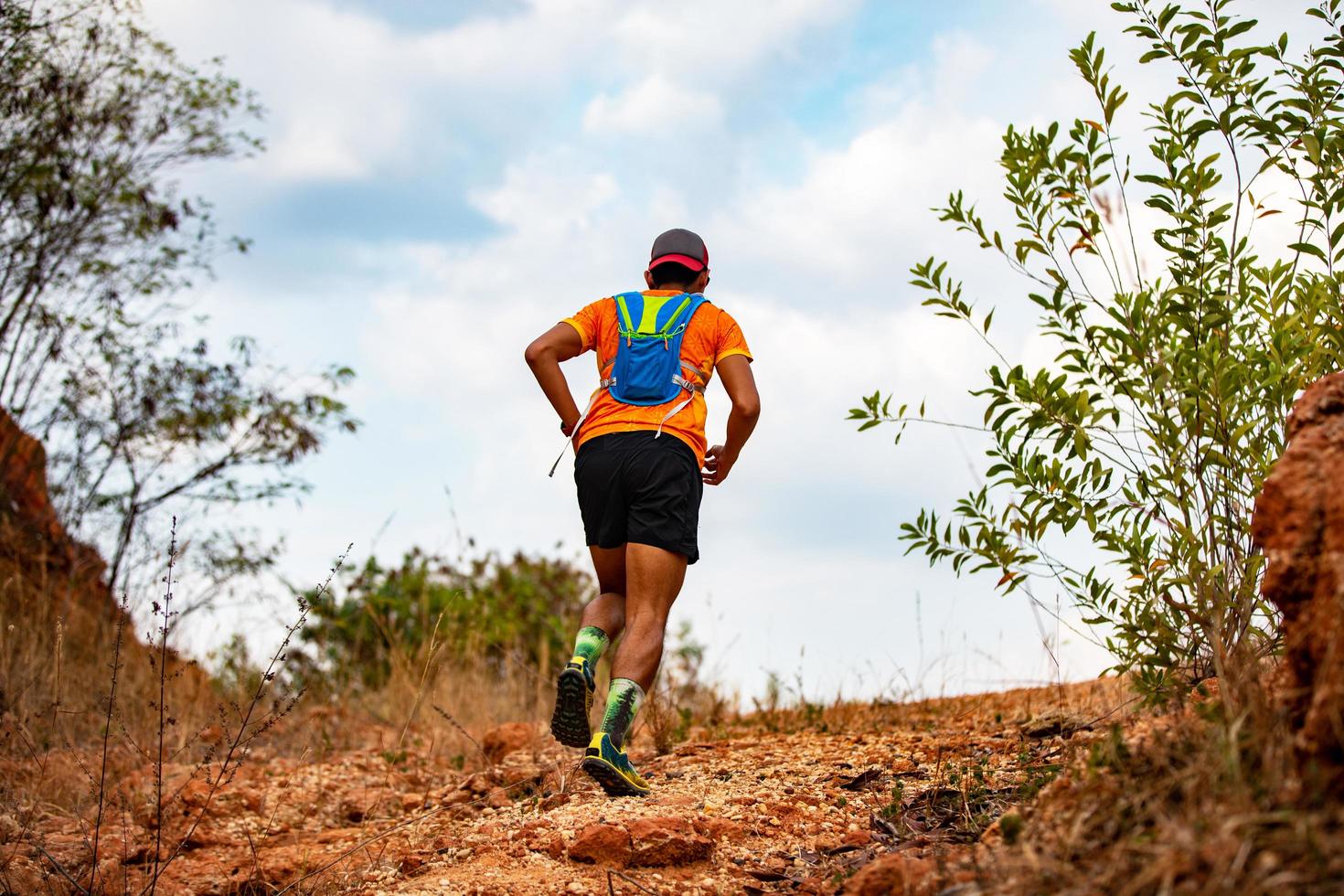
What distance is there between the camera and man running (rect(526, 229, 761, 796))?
516cm

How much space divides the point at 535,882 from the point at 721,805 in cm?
95

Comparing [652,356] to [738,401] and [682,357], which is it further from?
[738,401]

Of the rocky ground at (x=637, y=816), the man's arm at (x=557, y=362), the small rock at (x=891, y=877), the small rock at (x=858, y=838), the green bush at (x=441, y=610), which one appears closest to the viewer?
the small rock at (x=891, y=877)

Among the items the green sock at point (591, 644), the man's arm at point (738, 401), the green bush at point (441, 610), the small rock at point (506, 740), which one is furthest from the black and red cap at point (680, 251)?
the green bush at point (441, 610)

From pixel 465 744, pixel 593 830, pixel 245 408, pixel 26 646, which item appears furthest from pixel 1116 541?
pixel 245 408

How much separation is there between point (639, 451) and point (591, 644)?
83cm

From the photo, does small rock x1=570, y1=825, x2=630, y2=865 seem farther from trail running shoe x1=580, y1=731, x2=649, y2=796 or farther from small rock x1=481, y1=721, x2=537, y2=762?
small rock x1=481, y1=721, x2=537, y2=762

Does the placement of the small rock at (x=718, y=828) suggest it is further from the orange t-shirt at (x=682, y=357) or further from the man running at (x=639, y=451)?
the orange t-shirt at (x=682, y=357)

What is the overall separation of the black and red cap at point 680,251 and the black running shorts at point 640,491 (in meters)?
0.83

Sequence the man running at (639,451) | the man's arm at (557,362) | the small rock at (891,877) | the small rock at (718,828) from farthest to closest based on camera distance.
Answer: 1. the man's arm at (557,362)
2. the man running at (639,451)
3. the small rock at (718,828)
4. the small rock at (891,877)

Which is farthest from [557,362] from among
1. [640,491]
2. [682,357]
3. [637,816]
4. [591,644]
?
[637,816]

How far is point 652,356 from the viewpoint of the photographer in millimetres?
5422

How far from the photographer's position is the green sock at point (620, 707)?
200 inches

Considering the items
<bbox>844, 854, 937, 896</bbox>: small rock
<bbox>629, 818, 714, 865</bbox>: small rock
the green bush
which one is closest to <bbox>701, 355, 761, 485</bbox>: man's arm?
<bbox>629, 818, 714, 865</bbox>: small rock
